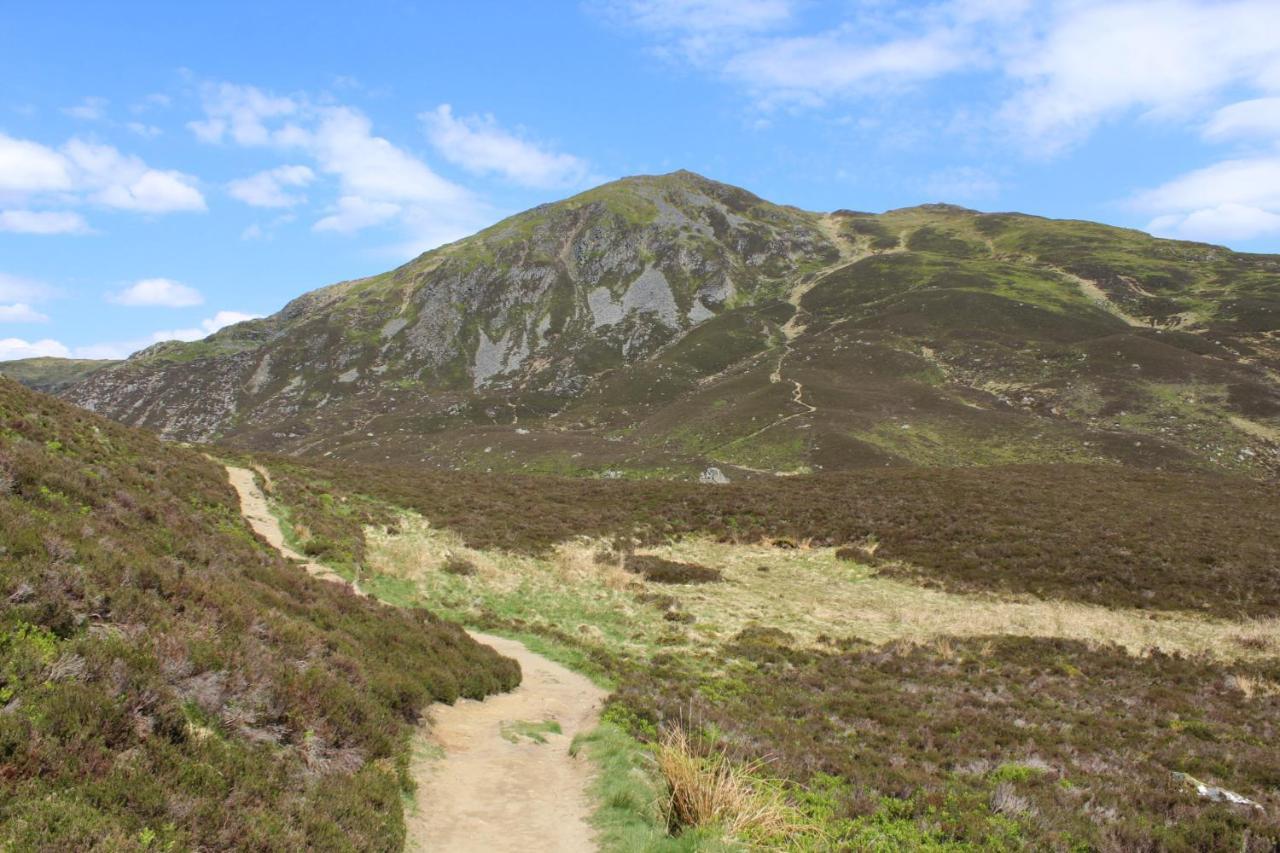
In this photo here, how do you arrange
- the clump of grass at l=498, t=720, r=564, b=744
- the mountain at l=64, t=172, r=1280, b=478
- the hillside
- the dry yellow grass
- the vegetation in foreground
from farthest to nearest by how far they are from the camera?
the mountain at l=64, t=172, r=1280, b=478 < the dry yellow grass < the clump of grass at l=498, t=720, r=564, b=744 < the vegetation in foreground < the hillside

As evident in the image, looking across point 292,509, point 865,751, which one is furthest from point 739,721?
point 292,509

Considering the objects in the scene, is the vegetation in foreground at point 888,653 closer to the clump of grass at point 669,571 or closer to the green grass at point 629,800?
the green grass at point 629,800

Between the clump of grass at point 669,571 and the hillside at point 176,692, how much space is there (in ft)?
53.1

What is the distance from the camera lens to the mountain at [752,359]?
74375 mm

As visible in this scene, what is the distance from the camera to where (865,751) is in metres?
12.8

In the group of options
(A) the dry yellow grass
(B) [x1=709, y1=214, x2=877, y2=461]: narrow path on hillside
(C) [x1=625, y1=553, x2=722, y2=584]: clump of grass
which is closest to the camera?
(A) the dry yellow grass

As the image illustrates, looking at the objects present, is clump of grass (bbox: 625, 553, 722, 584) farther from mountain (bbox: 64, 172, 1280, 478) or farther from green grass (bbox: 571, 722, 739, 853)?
mountain (bbox: 64, 172, 1280, 478)

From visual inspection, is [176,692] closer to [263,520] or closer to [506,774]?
[506,774]

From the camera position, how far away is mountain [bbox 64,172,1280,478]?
244 feet

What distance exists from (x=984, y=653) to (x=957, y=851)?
1522 cm

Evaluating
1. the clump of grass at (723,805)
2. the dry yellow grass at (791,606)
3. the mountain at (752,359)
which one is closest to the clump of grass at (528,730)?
the clump of grass at (723,805)

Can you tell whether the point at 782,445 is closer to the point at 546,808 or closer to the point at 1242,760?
the point at 1242,760

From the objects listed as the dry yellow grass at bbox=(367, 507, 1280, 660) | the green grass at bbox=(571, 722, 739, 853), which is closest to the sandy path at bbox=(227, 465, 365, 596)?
the dry yellow grass at bbox=(367, 507, 1280, 660)

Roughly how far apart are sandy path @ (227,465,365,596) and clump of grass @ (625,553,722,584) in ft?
45.0
